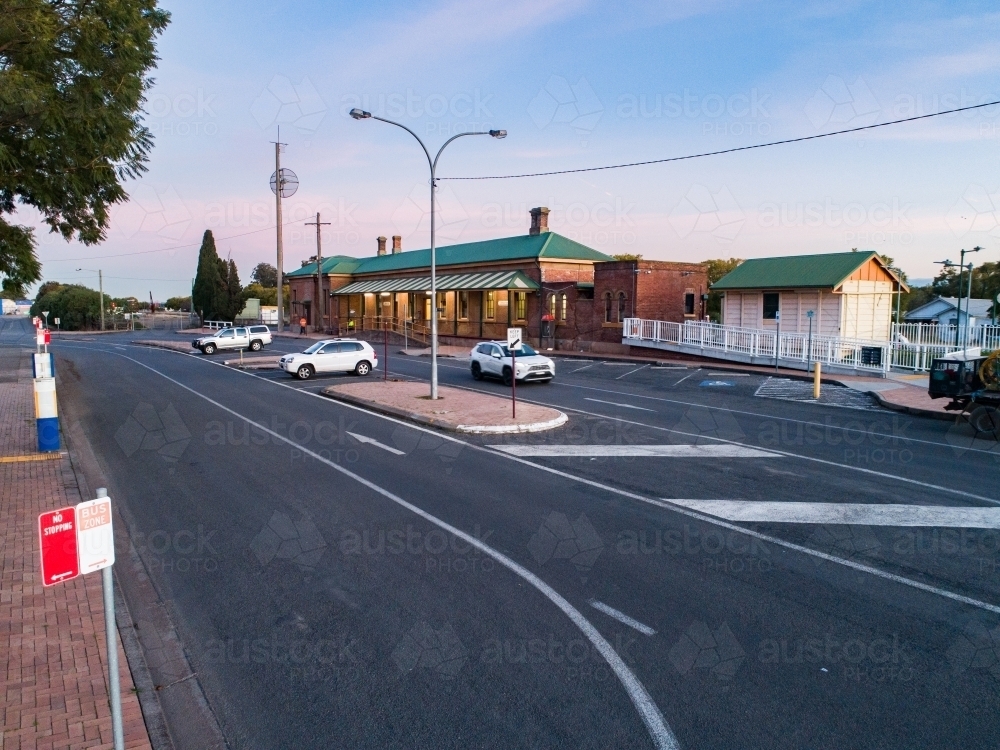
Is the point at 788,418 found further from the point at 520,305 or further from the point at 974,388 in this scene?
the point at 520,305

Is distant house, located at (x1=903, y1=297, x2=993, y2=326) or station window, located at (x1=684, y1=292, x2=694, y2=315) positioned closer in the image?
station window, located at (x1=684, y1=292, x2=694, y2=315)

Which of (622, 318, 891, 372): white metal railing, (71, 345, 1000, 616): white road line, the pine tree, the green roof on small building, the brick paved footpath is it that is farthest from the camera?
the pine tree

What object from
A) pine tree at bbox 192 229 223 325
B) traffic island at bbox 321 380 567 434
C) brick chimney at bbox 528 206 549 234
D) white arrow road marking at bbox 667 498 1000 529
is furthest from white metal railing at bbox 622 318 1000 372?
pine tree at bbox 192 229 223 325

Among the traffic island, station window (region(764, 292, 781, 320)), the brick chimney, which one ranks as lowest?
the traffic island

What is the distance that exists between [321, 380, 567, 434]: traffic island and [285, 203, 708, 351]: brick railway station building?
1685cm

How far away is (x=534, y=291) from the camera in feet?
141

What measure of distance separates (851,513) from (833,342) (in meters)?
21.1

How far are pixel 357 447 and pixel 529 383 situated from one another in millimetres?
12412

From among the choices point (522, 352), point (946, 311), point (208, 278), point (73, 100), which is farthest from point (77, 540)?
point (208, 278)

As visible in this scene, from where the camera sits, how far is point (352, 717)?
4.93m

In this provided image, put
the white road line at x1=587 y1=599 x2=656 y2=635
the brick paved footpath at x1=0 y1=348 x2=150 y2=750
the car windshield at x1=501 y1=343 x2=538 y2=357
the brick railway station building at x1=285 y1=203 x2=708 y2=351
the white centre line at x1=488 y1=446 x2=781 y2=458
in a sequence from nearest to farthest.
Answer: the brick paved footpath at x1=0 y1=348 x2=150 y2=750 → the white road line at x1=587 y1=599 x2=656 y2=635 → the white centre line at x1=488 y1=446 x2=781 y2=458 → the car windshield at x1=501 y1=343 x2=538 y2=357 → the brick railway station building at x1=285 y1=203 x2=708 y2=351

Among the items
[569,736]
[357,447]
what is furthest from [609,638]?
[357,447]

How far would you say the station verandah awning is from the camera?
42375 mm

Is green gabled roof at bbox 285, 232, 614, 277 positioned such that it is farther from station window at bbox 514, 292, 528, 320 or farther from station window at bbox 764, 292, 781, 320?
station window at bbox 764, 292, 781, 320
